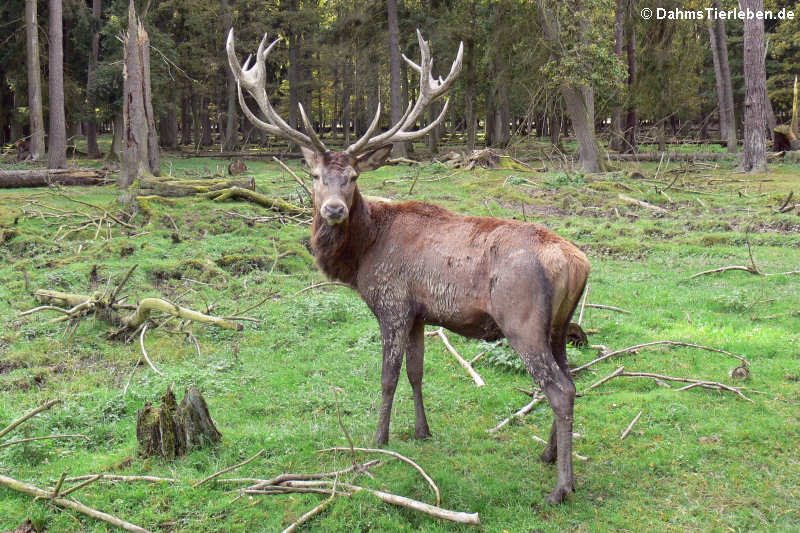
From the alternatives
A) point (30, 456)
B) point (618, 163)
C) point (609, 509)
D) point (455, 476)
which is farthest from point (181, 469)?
point (618, 163)

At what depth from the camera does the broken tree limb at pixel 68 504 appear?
15.8 feet

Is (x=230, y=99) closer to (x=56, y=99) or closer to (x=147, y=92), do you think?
(x=56, y=99)

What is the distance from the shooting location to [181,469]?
223 inches

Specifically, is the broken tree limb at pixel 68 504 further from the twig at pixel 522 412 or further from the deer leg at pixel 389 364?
the twig at pixel 522 412

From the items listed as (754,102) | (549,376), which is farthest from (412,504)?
(754,102)

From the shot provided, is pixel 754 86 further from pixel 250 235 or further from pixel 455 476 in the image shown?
pixel 455 476

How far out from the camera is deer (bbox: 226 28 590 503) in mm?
5156

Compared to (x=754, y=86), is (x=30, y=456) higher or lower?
lower

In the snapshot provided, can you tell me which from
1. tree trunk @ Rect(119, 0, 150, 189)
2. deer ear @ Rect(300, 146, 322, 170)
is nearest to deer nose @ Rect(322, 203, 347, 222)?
deer ear @ Rect(300, 146, 322, 170)

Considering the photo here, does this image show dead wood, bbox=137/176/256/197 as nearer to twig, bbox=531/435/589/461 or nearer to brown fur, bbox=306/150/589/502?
brown fur, bbox=306/150/589/502

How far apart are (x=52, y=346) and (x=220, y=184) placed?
933 centimetres

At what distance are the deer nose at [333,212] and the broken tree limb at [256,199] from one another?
10.2m

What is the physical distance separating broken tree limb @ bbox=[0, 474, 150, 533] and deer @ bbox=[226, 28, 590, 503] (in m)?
2.17

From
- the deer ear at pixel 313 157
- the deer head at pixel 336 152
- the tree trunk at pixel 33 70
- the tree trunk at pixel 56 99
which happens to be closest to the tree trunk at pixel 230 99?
the tree trunk at pixel 33 70
